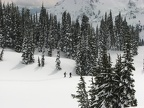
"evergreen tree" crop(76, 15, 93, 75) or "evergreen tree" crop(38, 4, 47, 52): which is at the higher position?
"evergreen tree" crop(38, 4, 47, 52)

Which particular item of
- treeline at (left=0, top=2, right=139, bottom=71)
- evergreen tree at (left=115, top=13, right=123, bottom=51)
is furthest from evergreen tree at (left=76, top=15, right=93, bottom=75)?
evergreen tree at (left=115, top=13, right=123, bottom=51)

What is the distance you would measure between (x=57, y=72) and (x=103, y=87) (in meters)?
59.8

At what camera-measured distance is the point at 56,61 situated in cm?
8981

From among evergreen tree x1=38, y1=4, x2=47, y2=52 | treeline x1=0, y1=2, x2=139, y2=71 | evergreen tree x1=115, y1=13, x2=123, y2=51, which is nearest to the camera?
treeline x1=0, y1=2, x2=139, y2=71

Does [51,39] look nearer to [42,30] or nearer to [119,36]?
[42,30]

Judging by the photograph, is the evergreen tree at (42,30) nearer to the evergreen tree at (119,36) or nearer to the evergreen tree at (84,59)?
the evergreen tree at (84,59)

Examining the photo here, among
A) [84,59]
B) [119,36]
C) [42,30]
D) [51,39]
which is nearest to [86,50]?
[84,59]

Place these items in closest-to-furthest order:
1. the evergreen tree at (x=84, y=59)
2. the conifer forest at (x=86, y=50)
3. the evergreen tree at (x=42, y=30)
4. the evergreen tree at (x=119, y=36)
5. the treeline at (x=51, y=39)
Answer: the conifer forest at (x=86, y=50), the evergreen tree at (x=84, y=59), the treeline at (x=51, y=39), the evergreen tree at (x=42, y=30), the evergreen tree at (x=119, y=36)

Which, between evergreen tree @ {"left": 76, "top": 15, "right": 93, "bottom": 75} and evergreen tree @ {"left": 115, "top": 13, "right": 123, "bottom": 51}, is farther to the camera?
evergreen tree @ {"left": 115, "top": 13, "right": 123, "bottom": 51}

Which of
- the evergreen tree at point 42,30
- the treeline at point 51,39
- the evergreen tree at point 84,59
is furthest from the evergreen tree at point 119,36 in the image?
the evergreen tree at point 84,59

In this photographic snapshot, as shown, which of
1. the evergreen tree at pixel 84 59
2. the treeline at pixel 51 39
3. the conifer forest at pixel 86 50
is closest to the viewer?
the conifer forest at pixel 86 50

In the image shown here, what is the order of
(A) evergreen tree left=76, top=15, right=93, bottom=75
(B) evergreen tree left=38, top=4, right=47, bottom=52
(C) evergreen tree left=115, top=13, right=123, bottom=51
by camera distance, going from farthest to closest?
(C) evergreen tree left=115, top=13, right=123, bottom=51, (B) evergreen tree left=38, top=4, right=47, bottom=52, (A) evergreen tree left=76, top=15, right=93, bottom=75

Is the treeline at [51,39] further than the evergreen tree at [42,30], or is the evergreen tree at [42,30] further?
the evergreen tree at [42,30]

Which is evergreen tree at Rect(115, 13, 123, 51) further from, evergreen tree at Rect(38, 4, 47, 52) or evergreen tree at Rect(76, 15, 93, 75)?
evergreen tree at Rect(76, 15, 93, 75)
